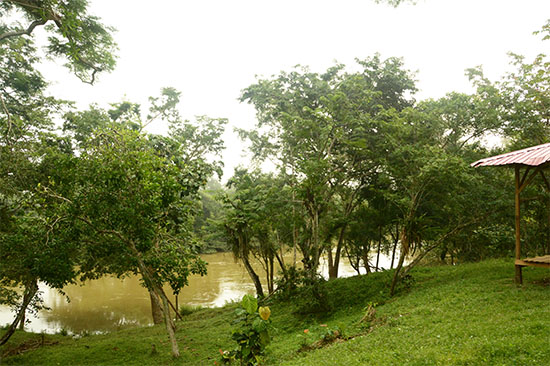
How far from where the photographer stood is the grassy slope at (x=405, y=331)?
456 centimetres

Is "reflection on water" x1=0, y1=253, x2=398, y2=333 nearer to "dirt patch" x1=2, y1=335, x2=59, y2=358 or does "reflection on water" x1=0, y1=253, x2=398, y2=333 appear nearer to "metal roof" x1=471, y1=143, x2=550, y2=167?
"dirt patch" x1=2, y1=335, x2=59, y2=358

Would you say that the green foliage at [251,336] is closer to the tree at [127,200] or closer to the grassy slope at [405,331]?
the grassy slope at [405,331]

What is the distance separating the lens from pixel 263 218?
10961 millimetres

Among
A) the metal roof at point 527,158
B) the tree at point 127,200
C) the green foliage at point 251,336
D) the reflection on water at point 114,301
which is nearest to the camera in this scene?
the green foliage at point 251,336

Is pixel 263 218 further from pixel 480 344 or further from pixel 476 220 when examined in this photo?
pixel 480 344

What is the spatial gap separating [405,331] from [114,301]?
59.6ft

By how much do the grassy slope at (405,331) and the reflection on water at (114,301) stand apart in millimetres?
3187

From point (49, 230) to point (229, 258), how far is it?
27972 mm

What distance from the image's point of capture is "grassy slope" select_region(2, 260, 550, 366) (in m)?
4.56

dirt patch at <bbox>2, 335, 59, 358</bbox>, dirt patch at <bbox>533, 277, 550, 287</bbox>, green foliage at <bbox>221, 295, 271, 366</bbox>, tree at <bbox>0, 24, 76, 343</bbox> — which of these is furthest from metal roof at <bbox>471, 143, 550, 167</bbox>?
dirt patch at <bbox>2, 335, 59, 358</bbox>

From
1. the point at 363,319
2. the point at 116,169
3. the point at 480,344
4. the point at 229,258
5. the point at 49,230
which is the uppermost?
the point at 116,169

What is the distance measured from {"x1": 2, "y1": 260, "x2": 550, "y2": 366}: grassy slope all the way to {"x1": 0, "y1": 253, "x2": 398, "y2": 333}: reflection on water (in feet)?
10.5

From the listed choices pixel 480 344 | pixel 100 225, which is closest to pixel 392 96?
pixel 480 344

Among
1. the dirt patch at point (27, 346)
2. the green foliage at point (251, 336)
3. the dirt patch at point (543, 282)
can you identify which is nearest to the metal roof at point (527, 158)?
the dirt patch at point (543, 282)
